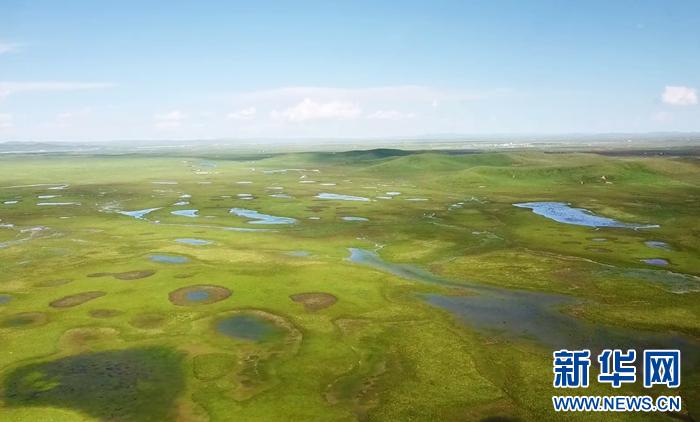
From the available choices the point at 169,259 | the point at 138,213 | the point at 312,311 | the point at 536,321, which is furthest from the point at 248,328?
the point at 138,213

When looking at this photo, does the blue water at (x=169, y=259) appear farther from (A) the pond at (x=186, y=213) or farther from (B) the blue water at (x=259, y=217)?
(A) the pond at (x=186, y=213)

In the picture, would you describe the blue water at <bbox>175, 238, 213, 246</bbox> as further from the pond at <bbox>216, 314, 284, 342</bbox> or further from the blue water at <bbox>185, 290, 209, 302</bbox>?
the pond at <bbox>216, 314, 284, 342</bbox>

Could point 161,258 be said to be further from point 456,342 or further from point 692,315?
point 692,315

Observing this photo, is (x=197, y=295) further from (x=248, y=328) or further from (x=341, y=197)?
(x=341, y=197)

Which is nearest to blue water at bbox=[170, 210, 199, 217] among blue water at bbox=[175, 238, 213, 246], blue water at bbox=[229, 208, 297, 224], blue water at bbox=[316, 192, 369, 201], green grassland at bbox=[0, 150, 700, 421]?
green grassland at bbox=[0, 150, 700, 421]

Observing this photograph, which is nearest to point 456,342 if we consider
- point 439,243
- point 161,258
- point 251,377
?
point 251,377

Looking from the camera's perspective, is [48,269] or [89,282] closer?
[89,282]
